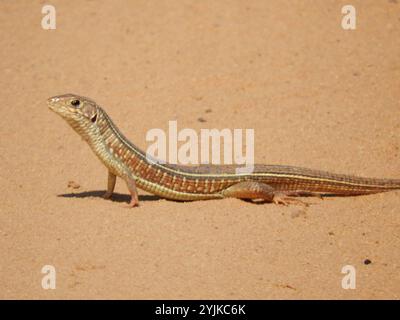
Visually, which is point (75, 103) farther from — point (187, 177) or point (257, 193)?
point (257, 193)

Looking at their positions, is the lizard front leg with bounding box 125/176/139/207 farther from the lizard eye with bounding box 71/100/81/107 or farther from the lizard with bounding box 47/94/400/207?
the lizard eye with bounding box 71/100/81/107

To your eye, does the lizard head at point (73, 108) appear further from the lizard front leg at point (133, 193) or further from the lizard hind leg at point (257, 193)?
the lizard hind leg at point (257, 193)

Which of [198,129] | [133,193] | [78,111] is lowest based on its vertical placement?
[133,193]

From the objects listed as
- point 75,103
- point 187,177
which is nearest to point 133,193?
point 187,177

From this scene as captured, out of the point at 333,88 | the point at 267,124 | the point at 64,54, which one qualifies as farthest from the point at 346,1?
the point at 64,54

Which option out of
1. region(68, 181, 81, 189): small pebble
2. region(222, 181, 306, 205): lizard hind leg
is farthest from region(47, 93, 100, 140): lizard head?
region(222, 181, 306, 205): lizard hind leg
